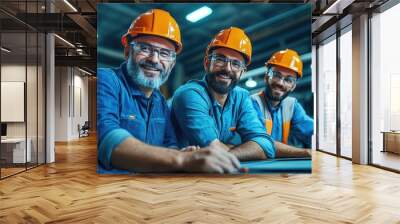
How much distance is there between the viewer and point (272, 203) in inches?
185

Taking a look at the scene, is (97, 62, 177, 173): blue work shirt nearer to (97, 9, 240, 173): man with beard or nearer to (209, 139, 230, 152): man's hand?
(97, 9, 240, 173): man with beard

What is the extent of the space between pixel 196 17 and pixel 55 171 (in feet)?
13.1

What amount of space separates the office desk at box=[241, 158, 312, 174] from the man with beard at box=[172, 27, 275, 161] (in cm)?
10

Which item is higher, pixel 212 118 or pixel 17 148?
pixel 212 118

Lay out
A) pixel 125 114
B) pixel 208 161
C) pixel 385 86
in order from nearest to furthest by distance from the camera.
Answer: pixel 125 114
pixel 208 161
pixel 385 86

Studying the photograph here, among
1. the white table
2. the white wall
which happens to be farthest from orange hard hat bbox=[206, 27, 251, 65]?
the white wall

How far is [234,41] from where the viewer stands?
6195 mm

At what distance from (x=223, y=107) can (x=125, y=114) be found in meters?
1.54

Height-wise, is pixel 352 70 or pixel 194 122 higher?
pixel 352 70

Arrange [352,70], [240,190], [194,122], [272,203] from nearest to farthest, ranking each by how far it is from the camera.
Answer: [272,203] → [240,190] → [194,122] → [352,70]

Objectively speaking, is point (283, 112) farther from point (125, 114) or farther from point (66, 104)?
point (66, 104)

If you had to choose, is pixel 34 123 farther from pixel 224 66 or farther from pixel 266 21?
pixel 266 21

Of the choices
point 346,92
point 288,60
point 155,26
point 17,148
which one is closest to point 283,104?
point 288,60

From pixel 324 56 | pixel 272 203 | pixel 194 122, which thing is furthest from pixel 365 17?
pixel 272 203
